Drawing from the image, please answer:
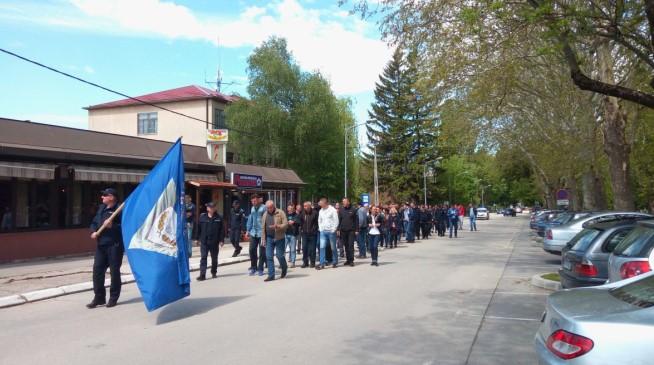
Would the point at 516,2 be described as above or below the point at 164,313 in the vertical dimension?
above

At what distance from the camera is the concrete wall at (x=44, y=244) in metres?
15.5

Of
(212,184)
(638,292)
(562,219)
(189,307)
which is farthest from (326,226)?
(562,219)

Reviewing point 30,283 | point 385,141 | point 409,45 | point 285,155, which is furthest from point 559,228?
point 385,141

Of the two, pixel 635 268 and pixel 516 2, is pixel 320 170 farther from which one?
pixel 635 268

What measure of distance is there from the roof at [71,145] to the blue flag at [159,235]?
30.4 feet

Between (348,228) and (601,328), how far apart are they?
11342mm

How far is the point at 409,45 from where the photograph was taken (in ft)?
46.0

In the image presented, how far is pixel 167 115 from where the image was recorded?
153 feet

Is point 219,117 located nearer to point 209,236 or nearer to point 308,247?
point 308,247

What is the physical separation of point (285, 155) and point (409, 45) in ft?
106

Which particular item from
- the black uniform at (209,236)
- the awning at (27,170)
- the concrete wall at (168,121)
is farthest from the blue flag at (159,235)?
the concrete wall at (168,121)

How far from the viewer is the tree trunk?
17.7 metres

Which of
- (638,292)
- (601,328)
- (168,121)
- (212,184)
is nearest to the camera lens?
(601,328)

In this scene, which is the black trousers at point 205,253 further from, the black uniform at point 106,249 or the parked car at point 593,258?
the parked car at point 593,258
